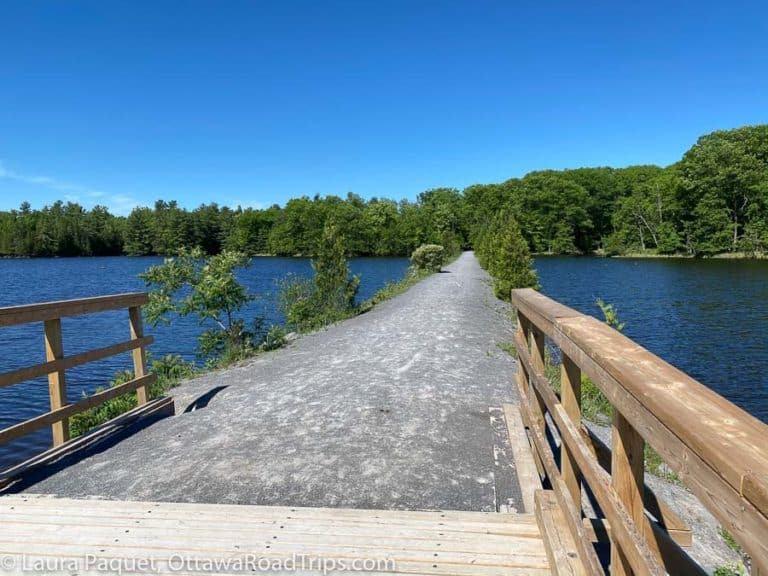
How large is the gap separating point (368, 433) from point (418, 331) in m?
6.40

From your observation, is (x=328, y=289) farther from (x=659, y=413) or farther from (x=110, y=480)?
(x=659, y=413)

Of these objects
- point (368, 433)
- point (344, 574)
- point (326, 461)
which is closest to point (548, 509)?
point (344, 574)

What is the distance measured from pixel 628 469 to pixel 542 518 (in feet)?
3.61

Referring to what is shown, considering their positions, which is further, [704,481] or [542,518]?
[542,518]

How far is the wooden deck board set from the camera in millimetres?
2477

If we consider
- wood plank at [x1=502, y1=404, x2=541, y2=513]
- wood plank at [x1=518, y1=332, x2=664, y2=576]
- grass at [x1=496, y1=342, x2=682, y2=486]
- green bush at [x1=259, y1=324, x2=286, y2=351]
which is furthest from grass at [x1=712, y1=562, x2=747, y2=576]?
green bush at [x1=259, y1=324, x2=286, y2=351]

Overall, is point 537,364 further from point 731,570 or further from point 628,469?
point 628,469

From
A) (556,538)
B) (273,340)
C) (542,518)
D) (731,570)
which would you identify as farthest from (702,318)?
(556,538)

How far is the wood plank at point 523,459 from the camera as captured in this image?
343 centimetres

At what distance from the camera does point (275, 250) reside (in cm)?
9731

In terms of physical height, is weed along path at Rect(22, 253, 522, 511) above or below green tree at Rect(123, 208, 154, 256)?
below

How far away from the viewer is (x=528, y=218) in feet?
261

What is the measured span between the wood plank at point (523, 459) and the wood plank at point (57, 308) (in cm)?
362

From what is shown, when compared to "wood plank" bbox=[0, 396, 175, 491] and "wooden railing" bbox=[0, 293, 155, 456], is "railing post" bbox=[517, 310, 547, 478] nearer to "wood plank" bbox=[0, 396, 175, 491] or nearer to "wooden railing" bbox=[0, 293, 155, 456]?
"wooden railing" bbox=[0, 293, 155, 456]
